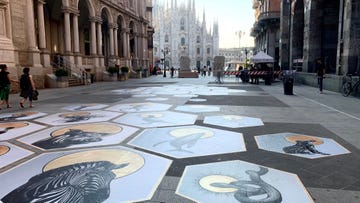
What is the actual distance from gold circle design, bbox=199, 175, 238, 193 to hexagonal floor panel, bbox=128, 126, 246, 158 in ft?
3.29

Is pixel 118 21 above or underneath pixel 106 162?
above

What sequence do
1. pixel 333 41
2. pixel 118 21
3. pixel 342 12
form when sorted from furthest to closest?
1. pixel 118 21
2. pixel 333 41
3. pixel 342 12

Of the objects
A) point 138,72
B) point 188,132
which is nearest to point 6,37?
point 188,132

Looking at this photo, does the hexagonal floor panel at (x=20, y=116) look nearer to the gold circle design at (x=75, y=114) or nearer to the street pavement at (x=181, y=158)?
the street pavement at (x=181, y=158)

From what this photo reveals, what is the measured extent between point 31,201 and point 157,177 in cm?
154

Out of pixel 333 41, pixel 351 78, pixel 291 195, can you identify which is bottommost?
pixel 291 195

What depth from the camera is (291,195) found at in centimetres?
343

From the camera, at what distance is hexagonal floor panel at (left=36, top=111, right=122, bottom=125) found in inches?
320

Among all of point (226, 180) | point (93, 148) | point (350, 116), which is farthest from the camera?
point (350, 116)

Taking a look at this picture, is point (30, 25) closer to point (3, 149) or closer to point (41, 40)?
point (41, 40)

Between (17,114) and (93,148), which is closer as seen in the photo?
(93,148)

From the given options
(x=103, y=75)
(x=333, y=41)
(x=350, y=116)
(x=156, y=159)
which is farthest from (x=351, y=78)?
(x=103, y=75)

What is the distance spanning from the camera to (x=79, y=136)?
6.33 m

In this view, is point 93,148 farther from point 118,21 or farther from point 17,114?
point 118,21
